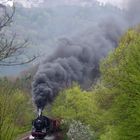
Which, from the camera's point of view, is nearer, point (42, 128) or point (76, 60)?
point (42, 128)

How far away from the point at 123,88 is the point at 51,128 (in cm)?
1253

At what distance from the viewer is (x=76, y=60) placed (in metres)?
38.5

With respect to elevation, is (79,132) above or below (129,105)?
below

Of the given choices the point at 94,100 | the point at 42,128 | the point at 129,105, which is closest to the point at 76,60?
the point at 94,100

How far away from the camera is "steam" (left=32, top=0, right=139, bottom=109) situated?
33719 mm

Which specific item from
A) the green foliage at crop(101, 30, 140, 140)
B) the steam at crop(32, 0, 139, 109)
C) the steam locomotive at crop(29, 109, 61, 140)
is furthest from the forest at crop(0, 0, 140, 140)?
the steam locomotive at crop(29, 109, 61, 140)

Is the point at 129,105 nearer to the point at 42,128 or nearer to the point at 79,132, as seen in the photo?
the point at 42,128

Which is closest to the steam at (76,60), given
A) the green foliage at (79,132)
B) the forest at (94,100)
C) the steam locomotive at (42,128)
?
the forest at (94,100)

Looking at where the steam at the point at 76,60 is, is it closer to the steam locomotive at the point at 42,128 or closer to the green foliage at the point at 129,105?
the steam locomotive at the point at 42,128

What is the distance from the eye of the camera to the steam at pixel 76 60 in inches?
1328

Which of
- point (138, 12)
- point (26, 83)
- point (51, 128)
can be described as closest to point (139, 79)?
point (51, 128)

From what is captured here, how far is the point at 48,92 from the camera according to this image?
109ft

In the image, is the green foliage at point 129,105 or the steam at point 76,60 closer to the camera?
the green foliage at point 129,105

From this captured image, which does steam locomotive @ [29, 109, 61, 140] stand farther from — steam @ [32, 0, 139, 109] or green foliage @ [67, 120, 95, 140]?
steam @ [32, 0, 139, 109]
